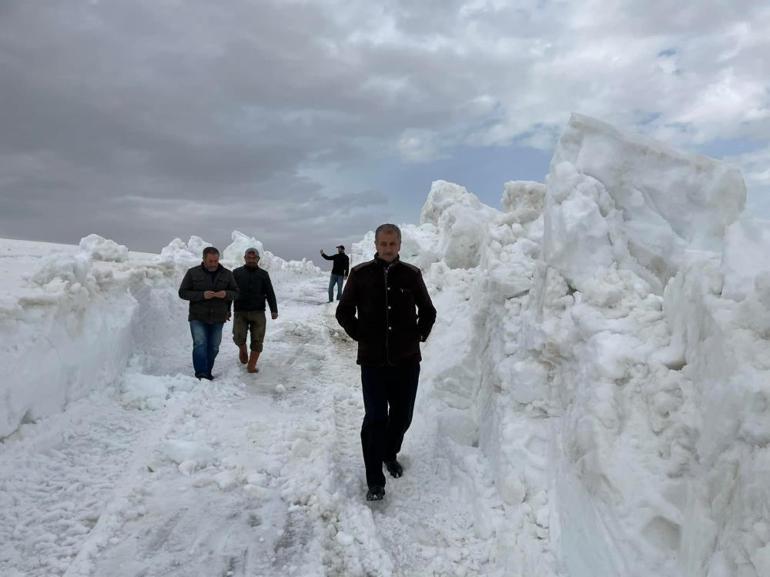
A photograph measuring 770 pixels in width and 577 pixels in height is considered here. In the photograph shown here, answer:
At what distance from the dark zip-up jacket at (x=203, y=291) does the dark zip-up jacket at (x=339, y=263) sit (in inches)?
331

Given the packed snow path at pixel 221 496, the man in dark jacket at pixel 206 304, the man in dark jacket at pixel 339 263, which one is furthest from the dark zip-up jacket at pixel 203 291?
the man in dark jacket at pixel 339 263

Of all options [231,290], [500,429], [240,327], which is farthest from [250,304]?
[500,429]

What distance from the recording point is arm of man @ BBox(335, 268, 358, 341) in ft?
13.7

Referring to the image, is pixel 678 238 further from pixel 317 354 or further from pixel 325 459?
pixel 317 354

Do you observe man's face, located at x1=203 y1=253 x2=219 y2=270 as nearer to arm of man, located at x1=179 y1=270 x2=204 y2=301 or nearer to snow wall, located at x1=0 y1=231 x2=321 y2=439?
arm of man, located at x1=179 y1=270 x2=204 y2=301

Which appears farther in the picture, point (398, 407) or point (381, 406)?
point (398, 407)

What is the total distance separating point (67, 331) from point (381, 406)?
3800 millimetres

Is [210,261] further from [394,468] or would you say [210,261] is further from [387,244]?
[394,468]

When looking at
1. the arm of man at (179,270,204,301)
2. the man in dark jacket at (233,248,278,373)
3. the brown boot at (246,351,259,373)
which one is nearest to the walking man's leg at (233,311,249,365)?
the man in dark jacket at (233,248,278,373)

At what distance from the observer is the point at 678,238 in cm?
488

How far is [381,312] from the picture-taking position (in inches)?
164

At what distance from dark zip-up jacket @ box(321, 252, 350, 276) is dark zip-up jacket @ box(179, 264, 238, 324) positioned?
842 cm

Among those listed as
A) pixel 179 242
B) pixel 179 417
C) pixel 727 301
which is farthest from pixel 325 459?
pixel 179 242

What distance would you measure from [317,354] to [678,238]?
6.44 meters
